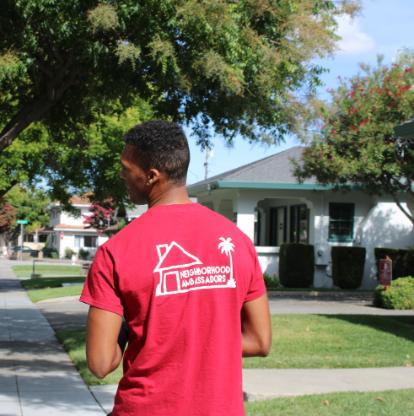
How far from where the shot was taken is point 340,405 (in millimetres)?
7609

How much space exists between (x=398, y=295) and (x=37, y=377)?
10303 mm

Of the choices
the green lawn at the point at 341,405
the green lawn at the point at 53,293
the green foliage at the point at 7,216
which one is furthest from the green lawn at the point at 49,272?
the green lawn at the point at 341,405

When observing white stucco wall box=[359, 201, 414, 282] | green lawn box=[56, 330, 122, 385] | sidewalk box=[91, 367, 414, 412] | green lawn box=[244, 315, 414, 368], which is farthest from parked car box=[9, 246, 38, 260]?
sidewalk box=[91, 367, 414, 412]

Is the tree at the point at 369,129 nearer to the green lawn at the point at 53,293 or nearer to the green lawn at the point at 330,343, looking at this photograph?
the green lawn at the point at 330,343

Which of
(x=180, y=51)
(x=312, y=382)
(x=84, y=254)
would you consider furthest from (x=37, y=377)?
(x=84, y=254)

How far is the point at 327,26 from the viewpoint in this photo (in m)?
10.1

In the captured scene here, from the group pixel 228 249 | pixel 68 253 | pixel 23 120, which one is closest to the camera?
pixel 228 249

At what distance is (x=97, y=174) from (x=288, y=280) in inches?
278

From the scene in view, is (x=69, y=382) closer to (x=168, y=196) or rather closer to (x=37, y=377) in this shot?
(x=37, y=377)

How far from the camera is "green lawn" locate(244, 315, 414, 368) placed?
10297mm

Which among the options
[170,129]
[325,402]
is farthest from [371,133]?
[170,129]

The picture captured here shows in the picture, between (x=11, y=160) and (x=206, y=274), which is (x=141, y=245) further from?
(x=11, y=160)

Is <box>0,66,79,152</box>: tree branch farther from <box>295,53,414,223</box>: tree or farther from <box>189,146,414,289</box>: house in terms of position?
<box>189,146,414,289</box>: house

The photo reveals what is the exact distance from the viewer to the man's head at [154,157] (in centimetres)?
281
